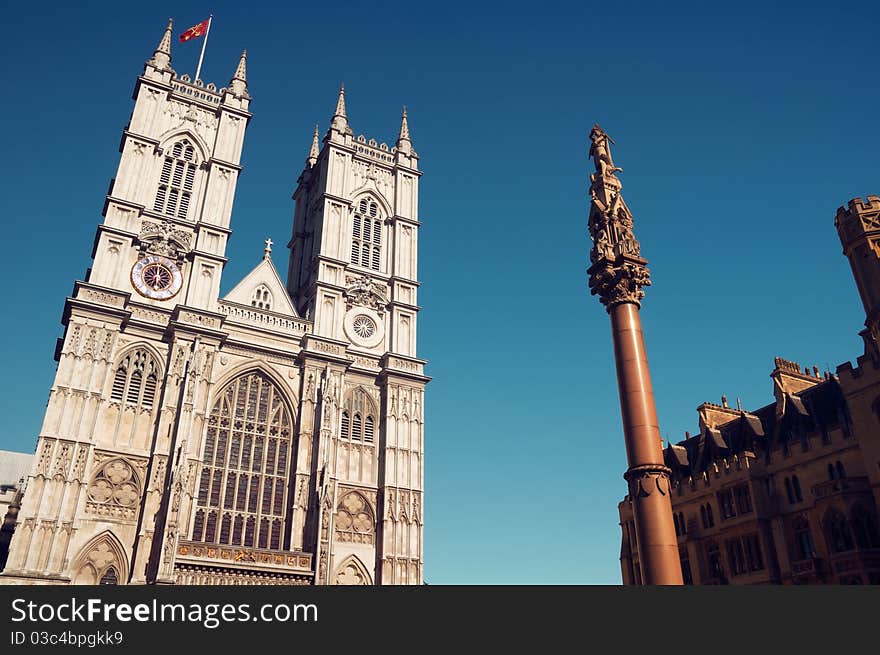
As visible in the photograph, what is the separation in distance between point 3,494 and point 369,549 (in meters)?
30.5

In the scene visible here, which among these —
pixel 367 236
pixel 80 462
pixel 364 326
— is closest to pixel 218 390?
pixel 80 462

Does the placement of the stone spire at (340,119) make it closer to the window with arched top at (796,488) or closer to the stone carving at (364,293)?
the stone carving at (364,293)

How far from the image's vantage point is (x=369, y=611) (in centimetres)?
1089

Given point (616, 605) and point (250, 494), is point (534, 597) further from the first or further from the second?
point (250, 494)

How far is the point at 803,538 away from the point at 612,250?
64.0ft

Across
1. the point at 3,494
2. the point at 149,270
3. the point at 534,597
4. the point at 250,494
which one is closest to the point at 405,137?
the point at 149,270

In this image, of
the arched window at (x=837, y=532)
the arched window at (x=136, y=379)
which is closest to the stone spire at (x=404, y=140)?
the arched window at (x=136, y=379)

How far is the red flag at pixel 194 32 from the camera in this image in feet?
160

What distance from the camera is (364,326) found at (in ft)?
143

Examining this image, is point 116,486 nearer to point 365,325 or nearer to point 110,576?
point 110,576

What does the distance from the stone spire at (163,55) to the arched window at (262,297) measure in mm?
15757

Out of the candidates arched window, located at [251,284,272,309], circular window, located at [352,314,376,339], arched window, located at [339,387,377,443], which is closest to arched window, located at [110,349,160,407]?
arched window, located at [251,284,272,309]

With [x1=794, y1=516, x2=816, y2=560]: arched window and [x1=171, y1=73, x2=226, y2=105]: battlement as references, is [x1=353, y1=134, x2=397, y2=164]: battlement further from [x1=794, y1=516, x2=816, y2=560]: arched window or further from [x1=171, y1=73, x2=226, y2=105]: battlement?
[x1=794, y1=516, x2=816, y2=560]: arched window

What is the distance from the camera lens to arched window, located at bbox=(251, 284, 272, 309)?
42188 millimetres
